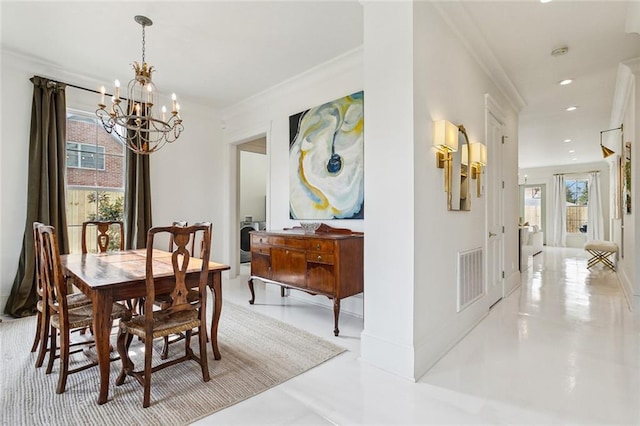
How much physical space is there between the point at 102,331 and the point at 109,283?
0.30 metres

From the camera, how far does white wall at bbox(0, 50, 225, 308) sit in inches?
144

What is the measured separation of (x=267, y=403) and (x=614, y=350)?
9.43 feet

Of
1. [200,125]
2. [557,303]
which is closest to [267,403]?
[557,303]

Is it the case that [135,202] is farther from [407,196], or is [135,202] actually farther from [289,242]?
[407,196]

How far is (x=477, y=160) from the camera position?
3.21 metres

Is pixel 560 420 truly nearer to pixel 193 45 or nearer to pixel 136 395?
pixel 136 395

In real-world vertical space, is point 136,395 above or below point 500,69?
below

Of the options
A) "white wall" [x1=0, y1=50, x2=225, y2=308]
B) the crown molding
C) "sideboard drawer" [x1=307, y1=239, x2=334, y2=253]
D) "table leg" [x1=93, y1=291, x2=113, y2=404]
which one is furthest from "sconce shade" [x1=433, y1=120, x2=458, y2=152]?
"white wall" [x1=0, y1=50, x2=225, y2=308]

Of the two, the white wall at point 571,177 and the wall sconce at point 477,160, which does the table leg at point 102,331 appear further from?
the white wall at point 571,177

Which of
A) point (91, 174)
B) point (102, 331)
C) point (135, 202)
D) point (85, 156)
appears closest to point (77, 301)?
point (102, 331)

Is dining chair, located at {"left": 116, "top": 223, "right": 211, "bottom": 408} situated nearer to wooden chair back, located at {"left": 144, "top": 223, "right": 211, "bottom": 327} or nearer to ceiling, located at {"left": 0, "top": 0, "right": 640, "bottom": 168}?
wooden chair back, located at {"left": 144, "top": 223, "right": 211, "bottom": 327}

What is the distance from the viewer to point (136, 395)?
202 cm

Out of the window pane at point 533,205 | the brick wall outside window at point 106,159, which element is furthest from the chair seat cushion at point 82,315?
the window pane at point 533,205

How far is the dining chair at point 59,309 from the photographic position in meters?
2.03
